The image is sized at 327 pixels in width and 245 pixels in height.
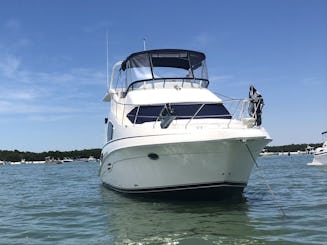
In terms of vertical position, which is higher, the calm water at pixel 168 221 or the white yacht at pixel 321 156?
the white yacht at pixel 321 156

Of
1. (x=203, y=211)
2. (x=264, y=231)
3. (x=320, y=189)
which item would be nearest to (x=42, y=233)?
(x=203, y=211)

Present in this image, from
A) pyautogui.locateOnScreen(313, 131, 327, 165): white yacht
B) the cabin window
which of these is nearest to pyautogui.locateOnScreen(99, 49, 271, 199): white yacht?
the cabin window

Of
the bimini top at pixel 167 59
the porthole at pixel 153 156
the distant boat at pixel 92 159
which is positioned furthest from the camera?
the distant boat at pixel 92 159

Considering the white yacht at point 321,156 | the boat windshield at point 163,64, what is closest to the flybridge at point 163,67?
the boat windshield at point 163,64

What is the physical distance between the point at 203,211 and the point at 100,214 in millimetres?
2618

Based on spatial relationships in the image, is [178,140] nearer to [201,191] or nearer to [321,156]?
[201,191]

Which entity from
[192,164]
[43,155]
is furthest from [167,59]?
[43,155]

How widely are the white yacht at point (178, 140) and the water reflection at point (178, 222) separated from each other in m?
0.49

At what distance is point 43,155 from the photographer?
5202 inches

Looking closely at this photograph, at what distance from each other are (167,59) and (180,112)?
115 inches

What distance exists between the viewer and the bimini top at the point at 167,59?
14.4 meters

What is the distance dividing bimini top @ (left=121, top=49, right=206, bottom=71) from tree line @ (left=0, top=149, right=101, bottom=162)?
115 m

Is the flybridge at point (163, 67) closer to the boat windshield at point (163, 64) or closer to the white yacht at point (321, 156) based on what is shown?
the boat windshield at point (163, 64)

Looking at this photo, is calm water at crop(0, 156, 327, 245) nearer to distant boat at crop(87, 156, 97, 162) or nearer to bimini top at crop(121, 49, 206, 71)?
bimini top at crop(121, 49, 206, 71)
